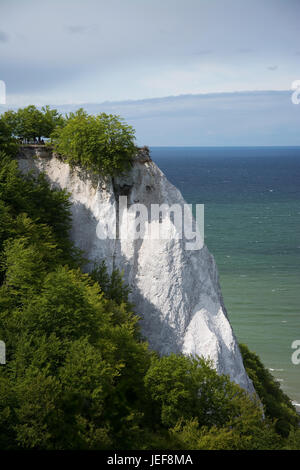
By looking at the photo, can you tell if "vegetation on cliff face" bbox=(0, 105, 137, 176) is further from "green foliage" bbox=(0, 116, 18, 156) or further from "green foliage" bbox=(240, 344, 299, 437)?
"green foliage" bbox=(240, 344, 299, 437)

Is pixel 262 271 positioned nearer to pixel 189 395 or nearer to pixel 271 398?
pixel 271 398

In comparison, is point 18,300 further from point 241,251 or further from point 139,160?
point 241,251


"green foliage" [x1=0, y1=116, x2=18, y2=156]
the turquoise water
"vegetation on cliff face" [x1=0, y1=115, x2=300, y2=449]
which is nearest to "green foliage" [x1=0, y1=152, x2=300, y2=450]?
"vegetation on cliff face" [x1=0, y1=115, x2=300, y2=449]

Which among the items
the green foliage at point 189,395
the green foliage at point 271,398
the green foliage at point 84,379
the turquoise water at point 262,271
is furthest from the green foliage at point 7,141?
the turquoise water at point 262,271

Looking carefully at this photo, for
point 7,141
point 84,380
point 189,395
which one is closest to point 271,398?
point 189,395
